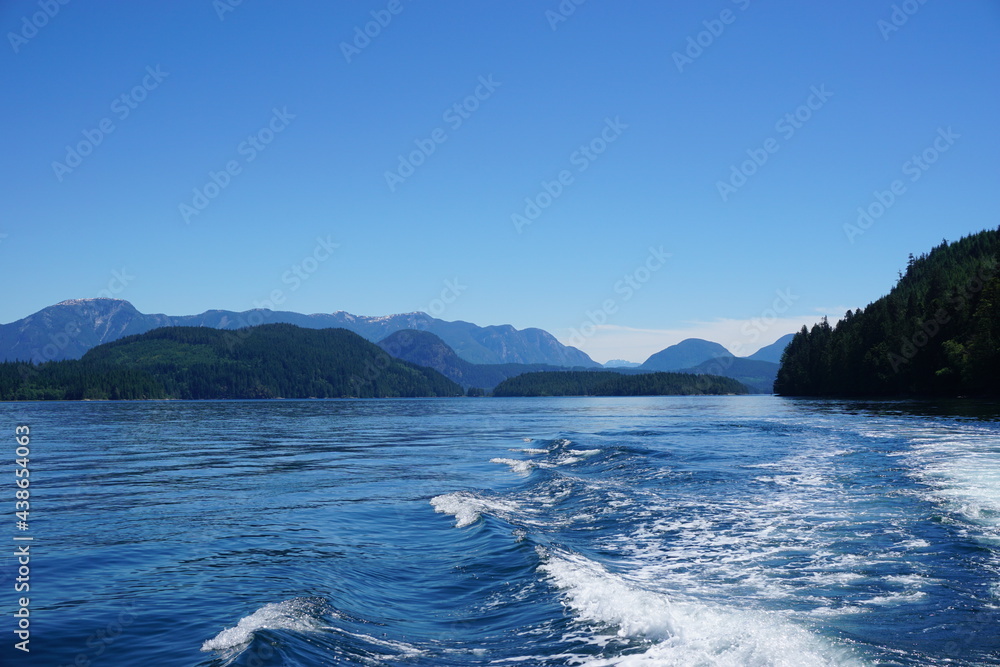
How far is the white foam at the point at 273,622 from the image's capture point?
9797 millimetres

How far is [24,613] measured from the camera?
37.5ft

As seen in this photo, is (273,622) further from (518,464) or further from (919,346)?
(919,346)

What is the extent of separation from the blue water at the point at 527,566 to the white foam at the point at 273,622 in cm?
5

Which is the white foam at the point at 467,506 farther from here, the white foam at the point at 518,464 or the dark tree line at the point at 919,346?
the dark tree line at the point at 919,346

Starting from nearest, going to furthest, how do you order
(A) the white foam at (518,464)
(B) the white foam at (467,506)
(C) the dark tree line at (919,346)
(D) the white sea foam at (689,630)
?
(D) the white sea foam at (689,630)
(B) the white foam at (467,506)
(A) the white foam at (518,464)
(C) the dark tree line at (919,346)

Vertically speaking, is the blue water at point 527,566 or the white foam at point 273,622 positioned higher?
the white foam at point 273,622

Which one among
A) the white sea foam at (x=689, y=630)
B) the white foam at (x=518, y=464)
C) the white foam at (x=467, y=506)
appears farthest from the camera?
the white foam at (x=518, y=464)

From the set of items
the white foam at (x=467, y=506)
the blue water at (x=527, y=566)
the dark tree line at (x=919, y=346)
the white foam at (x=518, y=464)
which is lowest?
the white foam at (x=518, y=464)

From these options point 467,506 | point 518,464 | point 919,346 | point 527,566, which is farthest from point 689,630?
point 919,346

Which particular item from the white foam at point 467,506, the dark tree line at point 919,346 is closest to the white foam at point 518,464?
the white foam at point 467,506

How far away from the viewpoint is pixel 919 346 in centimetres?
10131

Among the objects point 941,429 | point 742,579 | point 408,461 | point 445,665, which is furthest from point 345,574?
point 941,429

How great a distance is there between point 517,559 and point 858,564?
774cm

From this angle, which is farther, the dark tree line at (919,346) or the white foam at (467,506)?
the dark tree line at (919,346)
